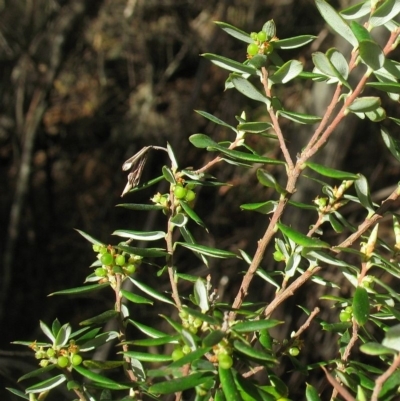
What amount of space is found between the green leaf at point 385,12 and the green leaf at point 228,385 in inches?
16.3

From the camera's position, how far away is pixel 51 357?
27.5 inches

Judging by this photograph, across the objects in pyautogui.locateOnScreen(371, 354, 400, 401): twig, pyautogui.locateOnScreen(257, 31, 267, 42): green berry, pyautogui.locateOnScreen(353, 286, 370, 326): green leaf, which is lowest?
pyautogui.locateOnScreen(371, 354, 400, 401): twig

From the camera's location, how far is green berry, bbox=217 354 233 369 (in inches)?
22.4

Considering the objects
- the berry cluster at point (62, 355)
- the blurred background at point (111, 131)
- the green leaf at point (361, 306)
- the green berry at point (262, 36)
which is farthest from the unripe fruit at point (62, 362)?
the blurred background at point (111, 131)

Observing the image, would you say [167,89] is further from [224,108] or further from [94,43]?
[224,108]

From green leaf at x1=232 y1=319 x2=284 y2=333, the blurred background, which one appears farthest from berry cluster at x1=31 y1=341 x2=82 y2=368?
the blurred background

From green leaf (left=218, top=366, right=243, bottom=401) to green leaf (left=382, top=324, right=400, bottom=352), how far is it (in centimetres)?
15

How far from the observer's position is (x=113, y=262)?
2.45ft

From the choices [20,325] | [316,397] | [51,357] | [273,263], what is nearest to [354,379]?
[316,397]

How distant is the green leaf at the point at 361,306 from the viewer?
59 centimetres

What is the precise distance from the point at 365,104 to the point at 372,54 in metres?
0.05

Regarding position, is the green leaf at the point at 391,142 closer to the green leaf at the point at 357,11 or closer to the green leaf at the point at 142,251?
the green leaf at the point at 357,11

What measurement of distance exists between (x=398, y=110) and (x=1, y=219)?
8.05 feet

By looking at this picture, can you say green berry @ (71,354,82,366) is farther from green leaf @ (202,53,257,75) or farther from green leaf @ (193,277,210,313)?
green leaf @ (202,53,257,75)
